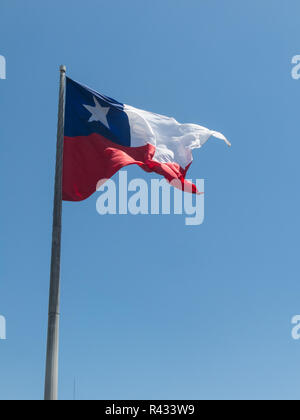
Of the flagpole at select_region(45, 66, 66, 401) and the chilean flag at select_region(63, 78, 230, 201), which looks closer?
the flagpole at select_region(45, 66, 66, 401)

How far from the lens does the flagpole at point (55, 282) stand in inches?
677

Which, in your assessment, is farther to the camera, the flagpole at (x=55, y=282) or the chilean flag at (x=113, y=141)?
the chilean flag at (x=113, y=141)

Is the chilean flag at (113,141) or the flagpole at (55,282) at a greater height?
the chilean flag at (113,141)

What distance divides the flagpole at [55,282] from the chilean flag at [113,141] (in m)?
0.69

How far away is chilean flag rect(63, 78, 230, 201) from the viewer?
20.5 meters

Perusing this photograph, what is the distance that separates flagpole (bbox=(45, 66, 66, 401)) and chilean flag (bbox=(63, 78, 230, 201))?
0.69 metres

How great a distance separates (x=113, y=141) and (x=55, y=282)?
19.3ft

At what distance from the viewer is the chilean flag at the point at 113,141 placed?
805 inches

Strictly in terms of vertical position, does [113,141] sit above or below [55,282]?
above

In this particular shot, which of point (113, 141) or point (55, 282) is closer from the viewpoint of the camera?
point (55, 282)

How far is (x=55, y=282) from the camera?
1795cm

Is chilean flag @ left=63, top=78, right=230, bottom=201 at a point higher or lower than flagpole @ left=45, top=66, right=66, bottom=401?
higher
